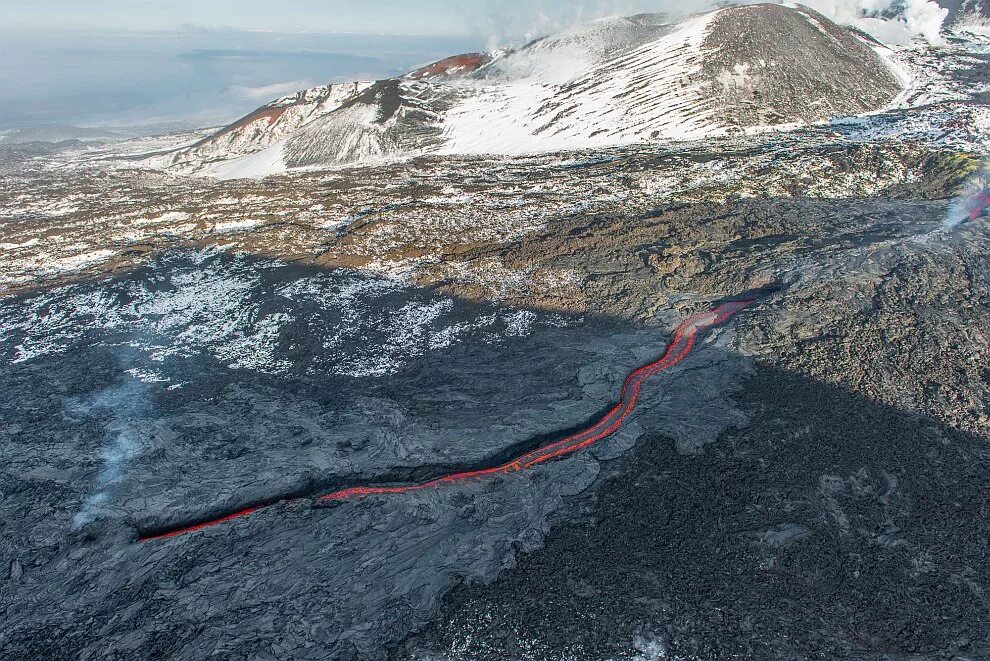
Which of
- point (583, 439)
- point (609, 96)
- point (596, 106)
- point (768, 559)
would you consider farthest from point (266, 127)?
point (768, 559)

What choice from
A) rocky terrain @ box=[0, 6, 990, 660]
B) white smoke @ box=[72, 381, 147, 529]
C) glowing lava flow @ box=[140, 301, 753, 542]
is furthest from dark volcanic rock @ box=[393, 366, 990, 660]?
white smoke @ box=[72, 381, 147, 529]

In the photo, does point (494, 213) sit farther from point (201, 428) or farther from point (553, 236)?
point (201, 428)

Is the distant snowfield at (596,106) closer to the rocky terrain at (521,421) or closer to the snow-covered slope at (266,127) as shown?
the rocky terrain at (521,421)

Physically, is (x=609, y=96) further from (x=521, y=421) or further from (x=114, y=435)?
(x=114, y=435)

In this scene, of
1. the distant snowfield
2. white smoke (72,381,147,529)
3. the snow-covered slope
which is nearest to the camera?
white smoke (72,381,147,529)

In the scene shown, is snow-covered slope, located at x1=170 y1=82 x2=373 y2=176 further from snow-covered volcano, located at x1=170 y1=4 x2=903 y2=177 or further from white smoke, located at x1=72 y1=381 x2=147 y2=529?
white smoke, located at x1=72 y1=381 x2=147 y2=529
